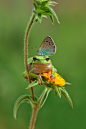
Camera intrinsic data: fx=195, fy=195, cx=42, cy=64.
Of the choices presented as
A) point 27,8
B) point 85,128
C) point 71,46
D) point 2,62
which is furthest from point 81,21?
point 85,128

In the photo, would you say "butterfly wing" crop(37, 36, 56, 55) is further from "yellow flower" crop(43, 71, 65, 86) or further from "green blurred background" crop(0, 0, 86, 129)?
"green blurred background" crop(0, 0, 86, 129)

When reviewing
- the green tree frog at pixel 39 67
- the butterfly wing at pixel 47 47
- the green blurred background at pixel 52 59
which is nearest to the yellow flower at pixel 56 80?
the green tree frog at pixel 39 67

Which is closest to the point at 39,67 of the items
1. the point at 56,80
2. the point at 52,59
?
the point at 56,80

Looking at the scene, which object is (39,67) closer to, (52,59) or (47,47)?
(47,47)

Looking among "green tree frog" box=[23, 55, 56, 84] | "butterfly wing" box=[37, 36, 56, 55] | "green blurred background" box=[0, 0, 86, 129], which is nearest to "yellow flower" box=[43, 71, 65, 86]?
"green tree frog" box=[23, 55, 56, 84]

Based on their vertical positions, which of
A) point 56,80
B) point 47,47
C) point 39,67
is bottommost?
point 56,80

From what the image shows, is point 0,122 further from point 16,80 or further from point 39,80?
point 39,80
